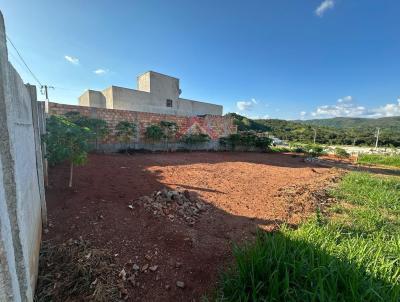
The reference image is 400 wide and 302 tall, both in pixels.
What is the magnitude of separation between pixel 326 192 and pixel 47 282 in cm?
475

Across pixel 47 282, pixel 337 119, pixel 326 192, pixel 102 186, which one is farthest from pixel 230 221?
pixel 337 119

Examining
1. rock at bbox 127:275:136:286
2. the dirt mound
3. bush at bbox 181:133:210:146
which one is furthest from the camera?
bush at bbox 181:133:210:146

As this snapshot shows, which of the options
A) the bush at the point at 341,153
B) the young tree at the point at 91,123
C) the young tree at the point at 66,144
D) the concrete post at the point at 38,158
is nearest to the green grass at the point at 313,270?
the concrete post at the point at 38,158

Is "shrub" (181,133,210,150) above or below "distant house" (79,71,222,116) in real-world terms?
below

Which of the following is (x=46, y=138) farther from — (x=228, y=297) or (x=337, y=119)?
(x=337, y=119)

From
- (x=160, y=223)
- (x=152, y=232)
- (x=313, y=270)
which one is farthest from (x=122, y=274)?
(x=313, y=270)

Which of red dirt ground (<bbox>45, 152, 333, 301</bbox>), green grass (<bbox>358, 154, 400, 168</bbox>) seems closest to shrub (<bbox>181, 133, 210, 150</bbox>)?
red dirt ground (<bbox>45, 152, 333, 301</bbox>)

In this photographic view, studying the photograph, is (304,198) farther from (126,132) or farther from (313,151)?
(313,151)

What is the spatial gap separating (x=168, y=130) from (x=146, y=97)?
3.49m

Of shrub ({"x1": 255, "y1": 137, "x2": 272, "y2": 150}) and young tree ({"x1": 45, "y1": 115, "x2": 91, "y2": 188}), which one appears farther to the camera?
shrub ({"x1": 255, "y1": 137, "x2": 272, "y2": 150})

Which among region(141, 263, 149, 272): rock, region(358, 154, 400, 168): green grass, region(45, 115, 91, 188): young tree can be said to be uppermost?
region(45, 115, 91, 188): young tree

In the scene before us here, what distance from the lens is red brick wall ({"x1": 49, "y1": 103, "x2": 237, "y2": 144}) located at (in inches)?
271

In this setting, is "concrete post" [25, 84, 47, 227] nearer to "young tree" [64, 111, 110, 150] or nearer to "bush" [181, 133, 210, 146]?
"young tree" [64, 111, 110, 150]

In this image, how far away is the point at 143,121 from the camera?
8484mm
